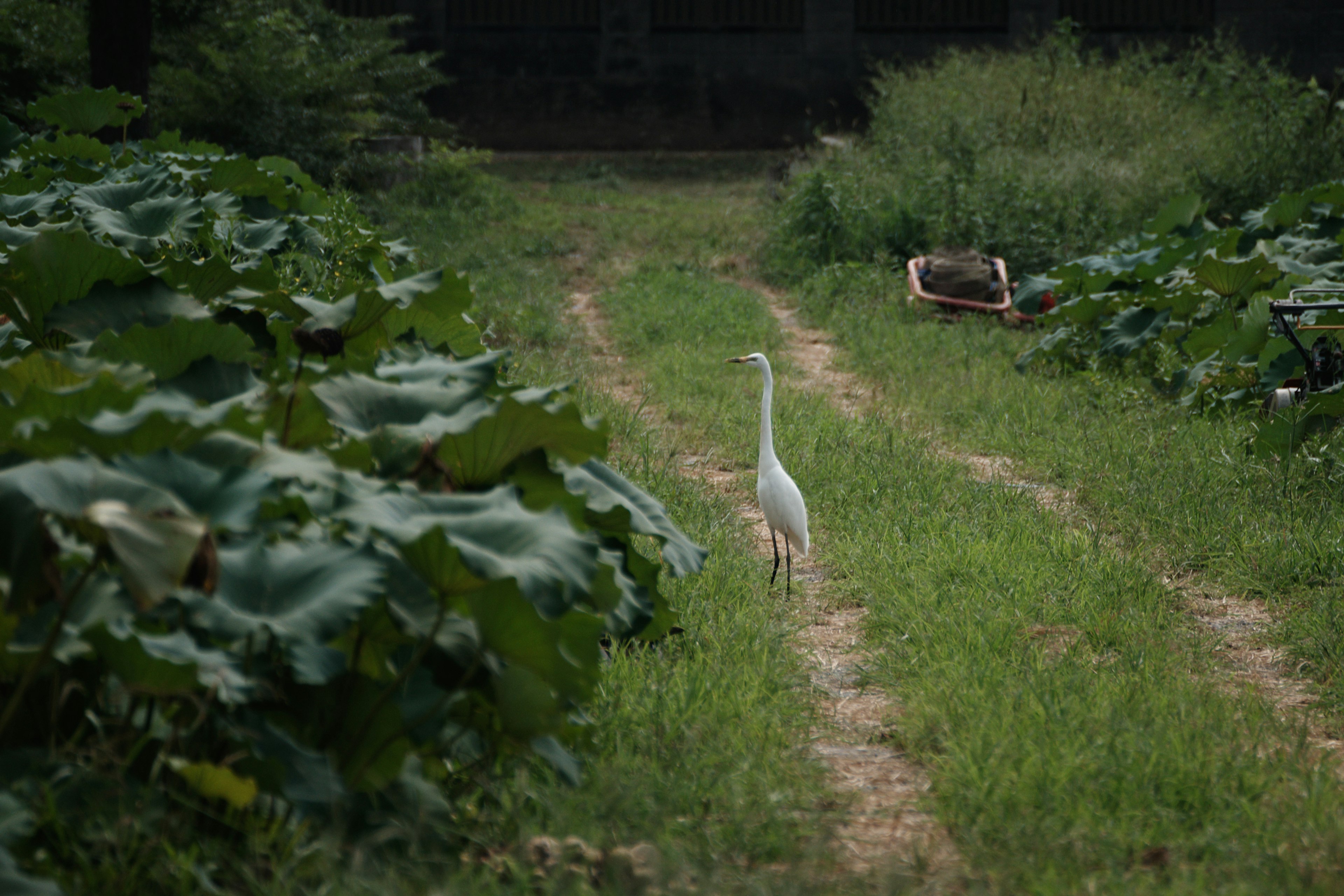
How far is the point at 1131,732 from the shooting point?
2.83 metres

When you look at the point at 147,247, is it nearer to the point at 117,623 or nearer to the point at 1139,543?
the point at 117,623

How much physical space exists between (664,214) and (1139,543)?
9.60 metres

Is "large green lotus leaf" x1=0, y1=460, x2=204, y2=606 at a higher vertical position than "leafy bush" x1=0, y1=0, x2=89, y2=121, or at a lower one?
lower

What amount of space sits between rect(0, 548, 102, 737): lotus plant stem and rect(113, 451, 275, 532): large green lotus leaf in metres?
0.15

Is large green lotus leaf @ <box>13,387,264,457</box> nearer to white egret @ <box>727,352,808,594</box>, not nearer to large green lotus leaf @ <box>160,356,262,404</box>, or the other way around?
large green lotus leaf @ <box>160,356,262,404</box>

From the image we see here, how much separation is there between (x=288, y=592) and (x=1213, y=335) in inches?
208

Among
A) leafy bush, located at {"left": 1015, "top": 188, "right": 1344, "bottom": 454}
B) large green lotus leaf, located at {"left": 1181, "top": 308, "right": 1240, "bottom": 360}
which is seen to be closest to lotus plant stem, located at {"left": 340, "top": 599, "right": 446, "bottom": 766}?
leafy bush, located at {"left": 1015, "top": 188, "right": 1344, "bottom": 454}

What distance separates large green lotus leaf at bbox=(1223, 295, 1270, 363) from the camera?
5383 millimetres

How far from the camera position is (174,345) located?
2541mm

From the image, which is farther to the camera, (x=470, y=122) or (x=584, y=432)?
(x=470, y=122)

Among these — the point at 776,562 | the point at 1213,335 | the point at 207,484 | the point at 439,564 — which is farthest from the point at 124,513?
the point at 1213,335

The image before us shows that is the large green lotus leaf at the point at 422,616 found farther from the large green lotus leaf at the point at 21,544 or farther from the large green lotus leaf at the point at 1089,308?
the large green lotus leaf at the point at 1089,308

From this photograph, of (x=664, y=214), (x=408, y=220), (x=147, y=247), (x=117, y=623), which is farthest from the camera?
(x=664, y=214)

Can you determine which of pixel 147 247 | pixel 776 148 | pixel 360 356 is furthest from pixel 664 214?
pixel 360 356
